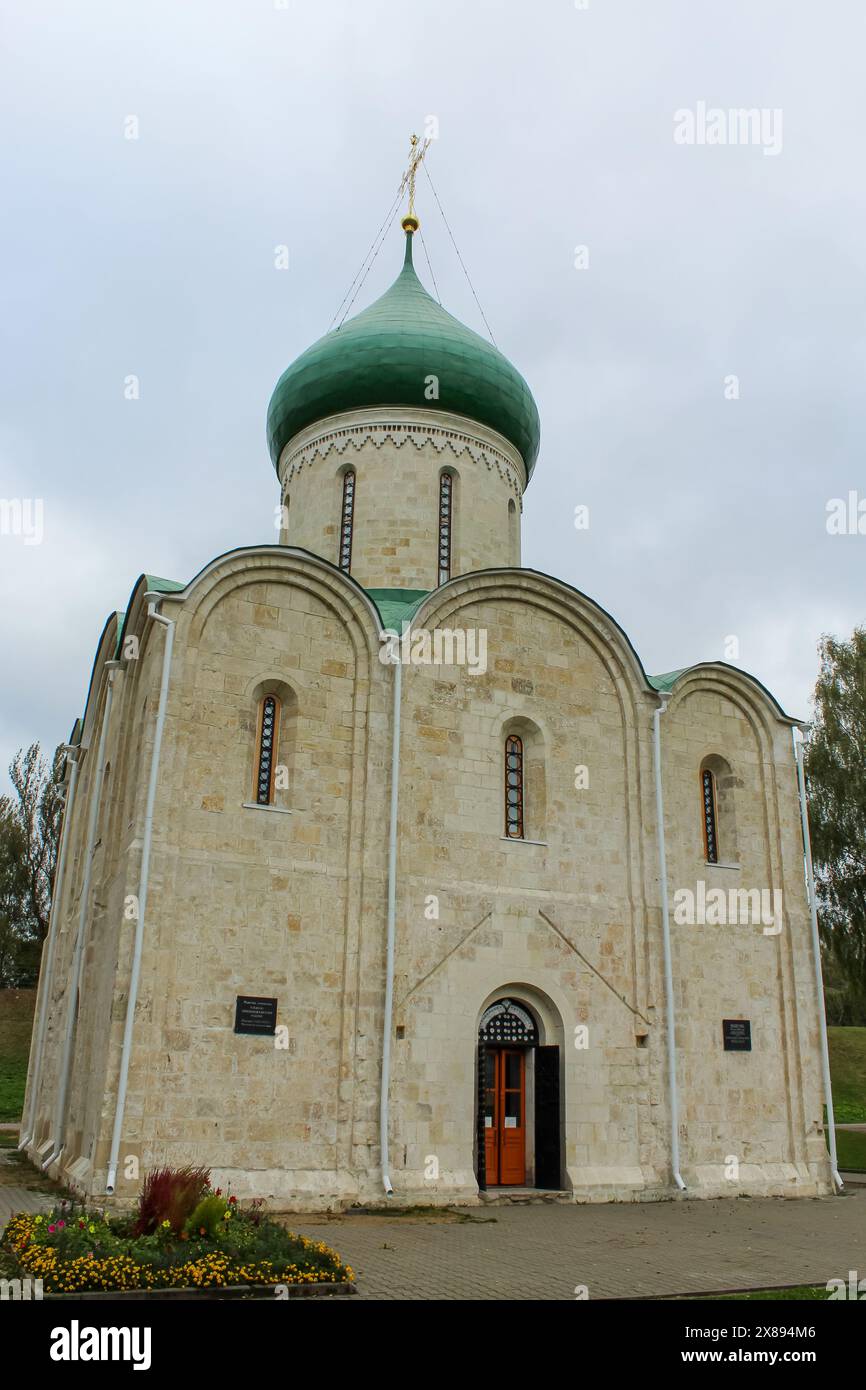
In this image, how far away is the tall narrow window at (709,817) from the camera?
47.4 feet

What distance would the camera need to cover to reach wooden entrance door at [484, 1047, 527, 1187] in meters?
12.2

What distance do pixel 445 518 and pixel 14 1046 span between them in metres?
19.4

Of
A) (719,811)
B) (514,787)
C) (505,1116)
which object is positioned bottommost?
(505,1116)

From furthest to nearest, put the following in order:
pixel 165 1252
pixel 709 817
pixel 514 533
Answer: pixel 514 533, pixel 709 817, pixel 165 1252

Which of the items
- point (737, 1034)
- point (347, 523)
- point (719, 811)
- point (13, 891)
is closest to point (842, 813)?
point (719, 811)

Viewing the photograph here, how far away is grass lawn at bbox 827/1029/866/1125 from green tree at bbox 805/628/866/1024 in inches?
106

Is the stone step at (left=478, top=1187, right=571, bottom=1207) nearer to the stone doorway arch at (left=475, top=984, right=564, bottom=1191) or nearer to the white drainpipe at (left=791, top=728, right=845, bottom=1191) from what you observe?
the stone doorway arch at (left=475, top=984, right=564, bottom=1191)

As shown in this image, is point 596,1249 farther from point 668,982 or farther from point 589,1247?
point 668,982

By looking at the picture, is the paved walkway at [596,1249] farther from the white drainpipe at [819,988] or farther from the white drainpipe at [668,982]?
the white drainpipe at [819,988]

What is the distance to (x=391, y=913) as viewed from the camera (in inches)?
465

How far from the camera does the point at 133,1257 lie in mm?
6379

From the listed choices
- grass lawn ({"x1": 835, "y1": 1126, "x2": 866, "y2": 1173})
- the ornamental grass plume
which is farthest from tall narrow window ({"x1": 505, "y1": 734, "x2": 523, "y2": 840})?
grass lawn ({"x1": 835, "y1": 1126, "x2": 866, "y2": 1173})
